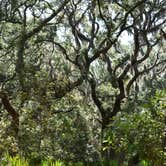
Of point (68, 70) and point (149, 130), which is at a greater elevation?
point (68, 70)

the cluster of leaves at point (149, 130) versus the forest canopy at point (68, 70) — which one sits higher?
the forest canopy at point (68, 70)

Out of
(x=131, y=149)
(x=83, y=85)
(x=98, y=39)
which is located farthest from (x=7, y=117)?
(x=131, y=149)

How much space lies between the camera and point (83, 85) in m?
14.2

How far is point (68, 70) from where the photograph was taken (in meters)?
14.0

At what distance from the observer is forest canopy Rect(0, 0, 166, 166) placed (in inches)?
397

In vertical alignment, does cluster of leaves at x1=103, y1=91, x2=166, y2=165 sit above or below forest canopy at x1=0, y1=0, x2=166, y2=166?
below

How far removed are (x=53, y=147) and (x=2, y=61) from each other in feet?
9.90

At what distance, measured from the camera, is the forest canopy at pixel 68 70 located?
33.1 ft

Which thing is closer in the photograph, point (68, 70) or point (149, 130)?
point (149, 130)

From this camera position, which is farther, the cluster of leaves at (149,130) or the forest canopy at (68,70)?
the forest canopy at (68,70)

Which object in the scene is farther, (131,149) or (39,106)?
(39,106)

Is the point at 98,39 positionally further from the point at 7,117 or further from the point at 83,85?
the point at 7,117

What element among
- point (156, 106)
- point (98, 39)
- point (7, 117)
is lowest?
point (156, 106)

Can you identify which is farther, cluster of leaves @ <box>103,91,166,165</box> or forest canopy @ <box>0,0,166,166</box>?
forest canopy @ <box>0,0,166,166</box>
